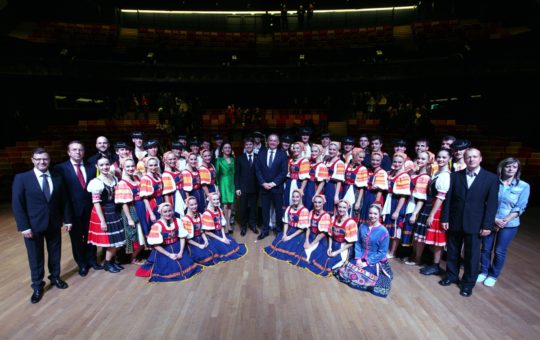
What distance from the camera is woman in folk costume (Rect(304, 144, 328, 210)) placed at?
4508mm

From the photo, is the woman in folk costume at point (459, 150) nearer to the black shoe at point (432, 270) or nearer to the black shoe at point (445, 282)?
the black shoe at point (432, 270)

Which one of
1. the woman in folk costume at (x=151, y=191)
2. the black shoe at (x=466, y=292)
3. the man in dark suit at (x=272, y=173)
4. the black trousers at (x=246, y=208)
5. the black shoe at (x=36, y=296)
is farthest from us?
the black trousers at (x=246, y=208)

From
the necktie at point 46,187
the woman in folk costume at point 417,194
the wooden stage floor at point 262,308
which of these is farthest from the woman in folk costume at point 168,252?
the woman in folk costume at point 417,194

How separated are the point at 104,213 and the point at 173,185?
87 centimetres

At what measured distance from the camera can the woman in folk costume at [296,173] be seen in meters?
4.69

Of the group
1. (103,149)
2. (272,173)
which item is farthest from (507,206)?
(103,149)

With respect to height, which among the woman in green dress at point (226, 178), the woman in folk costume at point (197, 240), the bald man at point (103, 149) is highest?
the bald man at point (103, 149)

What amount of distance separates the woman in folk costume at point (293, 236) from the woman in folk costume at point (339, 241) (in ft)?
1.30

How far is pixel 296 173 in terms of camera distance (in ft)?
15.8

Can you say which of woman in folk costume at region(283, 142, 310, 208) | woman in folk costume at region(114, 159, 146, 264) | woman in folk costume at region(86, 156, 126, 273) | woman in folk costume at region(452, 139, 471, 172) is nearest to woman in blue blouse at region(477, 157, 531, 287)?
woman in folk costume at region(452, 139, 471, 172)

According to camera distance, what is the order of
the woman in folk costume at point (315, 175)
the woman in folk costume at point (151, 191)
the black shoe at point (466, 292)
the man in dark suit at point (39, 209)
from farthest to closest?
the woman in folk costume at point (315, 175)
the woman in folk costume at point (151, 191)
the black shoe at point (466, 292)
the man in dark suit at point (39, 209)

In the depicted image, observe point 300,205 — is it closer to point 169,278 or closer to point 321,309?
point 321,309

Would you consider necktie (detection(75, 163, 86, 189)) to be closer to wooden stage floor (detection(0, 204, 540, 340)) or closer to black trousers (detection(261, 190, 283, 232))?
wooden stage floor (detection(0, 204, 540, 340))

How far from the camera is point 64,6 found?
47.9 ft
